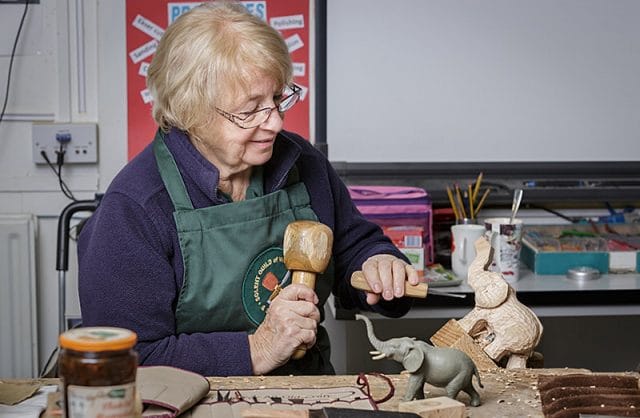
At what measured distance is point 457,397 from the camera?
1.40 metres

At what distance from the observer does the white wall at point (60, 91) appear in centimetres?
309

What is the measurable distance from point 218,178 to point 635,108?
1948mm

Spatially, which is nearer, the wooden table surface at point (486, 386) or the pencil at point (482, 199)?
the wooden table surface at point (486, 386)

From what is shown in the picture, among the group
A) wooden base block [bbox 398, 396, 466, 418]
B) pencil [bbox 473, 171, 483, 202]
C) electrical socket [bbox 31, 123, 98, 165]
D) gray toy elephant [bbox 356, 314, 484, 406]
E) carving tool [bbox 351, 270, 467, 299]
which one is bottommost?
wooden base block [bbox 398, 396, 466, 418]

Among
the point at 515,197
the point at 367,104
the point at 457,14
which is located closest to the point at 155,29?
the point at 367,104

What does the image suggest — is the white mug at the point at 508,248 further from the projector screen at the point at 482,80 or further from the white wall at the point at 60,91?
the white wall at the point at 60,91

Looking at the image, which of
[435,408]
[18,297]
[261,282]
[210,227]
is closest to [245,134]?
[210,227]

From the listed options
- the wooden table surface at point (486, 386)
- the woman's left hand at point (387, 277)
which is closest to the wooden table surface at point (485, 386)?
the wooden table surface at point (486, 386)

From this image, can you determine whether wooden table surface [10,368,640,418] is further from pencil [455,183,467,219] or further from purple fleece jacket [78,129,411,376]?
pencil [455,183,467,219]

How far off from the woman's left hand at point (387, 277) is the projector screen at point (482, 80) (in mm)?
1422

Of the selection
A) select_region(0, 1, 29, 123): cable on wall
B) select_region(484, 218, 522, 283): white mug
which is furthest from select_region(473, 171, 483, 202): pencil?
select_region(0, 1, 29, 123): cable on wall

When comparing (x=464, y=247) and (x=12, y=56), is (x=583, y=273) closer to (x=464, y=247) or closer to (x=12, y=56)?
(x=464, y=247)

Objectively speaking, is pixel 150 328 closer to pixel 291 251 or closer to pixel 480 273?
pixel 291 251

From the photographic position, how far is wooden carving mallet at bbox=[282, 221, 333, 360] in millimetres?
1631
